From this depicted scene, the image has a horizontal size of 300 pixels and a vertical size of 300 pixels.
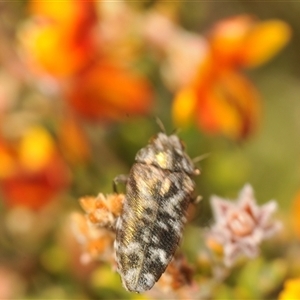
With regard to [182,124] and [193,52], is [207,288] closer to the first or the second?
[182,124]

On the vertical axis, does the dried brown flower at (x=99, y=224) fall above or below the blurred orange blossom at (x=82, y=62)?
below

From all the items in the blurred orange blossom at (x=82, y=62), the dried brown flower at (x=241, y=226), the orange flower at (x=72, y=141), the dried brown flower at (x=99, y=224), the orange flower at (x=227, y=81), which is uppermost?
the blurred orange blossom at (x=82, y=62)

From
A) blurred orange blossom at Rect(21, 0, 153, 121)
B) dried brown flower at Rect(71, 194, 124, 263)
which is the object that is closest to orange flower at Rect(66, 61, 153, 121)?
blurred orange blossom at Rect(21, 0, 153, 121)

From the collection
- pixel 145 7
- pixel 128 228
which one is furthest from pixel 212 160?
pixel 128 228

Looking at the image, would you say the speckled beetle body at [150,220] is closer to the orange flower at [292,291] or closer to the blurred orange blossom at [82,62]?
the orange flower at [292,291]

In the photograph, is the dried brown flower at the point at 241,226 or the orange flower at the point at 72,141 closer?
the dried brown flower at the point at 241,226

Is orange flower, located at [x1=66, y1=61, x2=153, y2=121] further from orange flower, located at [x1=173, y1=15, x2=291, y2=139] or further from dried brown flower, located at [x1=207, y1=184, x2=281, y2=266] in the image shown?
dried brown flower, located at [x1=207, y1=184, x2=281, y2=266]

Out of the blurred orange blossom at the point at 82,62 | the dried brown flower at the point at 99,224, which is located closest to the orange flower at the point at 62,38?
the blurred orange blossom at the point at 82,62
